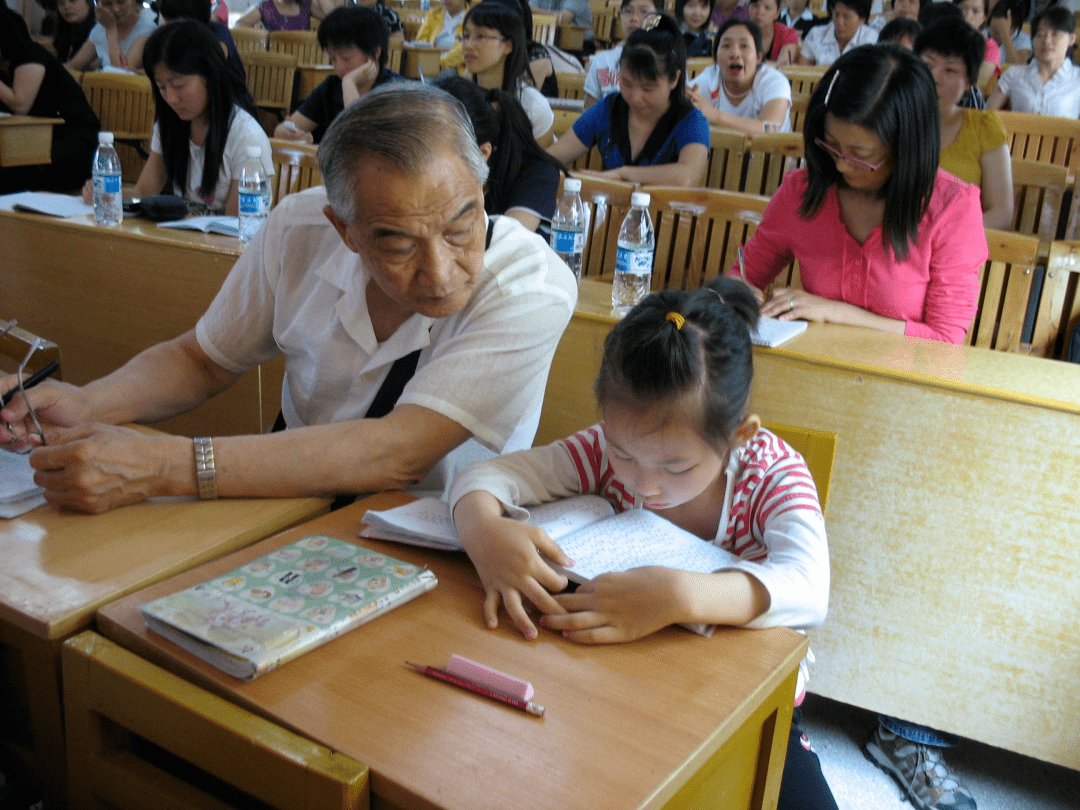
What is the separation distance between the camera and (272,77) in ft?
22.0

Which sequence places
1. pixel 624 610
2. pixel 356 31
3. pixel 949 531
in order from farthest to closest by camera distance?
pixel 356 31 → pixel 949 531 → pixel 624 610

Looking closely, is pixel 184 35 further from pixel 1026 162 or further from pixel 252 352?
pixel 1026 162

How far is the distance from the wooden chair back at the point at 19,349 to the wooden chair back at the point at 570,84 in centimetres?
507

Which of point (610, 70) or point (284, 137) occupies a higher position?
point (610, 70)

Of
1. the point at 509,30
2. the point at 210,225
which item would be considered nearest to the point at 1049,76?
the point at 509,30

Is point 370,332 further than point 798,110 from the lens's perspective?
No

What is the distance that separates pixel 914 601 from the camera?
1841 millimetres

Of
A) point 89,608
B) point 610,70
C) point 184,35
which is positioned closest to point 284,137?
point 184,35

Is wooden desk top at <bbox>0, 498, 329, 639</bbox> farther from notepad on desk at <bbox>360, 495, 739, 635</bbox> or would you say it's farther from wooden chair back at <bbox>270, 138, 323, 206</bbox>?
wooden chair back at <bbox>270, 138, 323, 206</bbox>

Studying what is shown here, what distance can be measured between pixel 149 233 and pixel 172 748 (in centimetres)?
195

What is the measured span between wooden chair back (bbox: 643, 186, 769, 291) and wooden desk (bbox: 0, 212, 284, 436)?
47.5 inches

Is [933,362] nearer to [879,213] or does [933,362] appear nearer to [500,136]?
[879,213]

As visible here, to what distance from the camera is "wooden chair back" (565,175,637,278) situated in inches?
117

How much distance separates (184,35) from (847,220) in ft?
6.77
